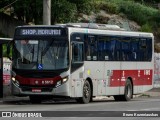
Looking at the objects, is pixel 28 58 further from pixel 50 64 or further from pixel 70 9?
pixel 70 9

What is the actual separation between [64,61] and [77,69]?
2.75ft

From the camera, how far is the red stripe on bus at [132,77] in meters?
29.4

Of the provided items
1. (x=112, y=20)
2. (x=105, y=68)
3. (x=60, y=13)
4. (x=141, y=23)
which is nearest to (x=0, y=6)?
(x=60, y=13)

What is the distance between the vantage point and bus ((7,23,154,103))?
84.3 ft

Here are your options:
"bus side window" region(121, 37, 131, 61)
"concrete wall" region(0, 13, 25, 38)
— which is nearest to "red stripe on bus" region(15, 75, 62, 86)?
"bus side window" region(121, 37, 131, 61)

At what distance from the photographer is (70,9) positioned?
4475 cm

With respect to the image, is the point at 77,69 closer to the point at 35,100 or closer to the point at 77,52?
the point at 77,52

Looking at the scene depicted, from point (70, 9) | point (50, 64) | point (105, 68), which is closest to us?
point (50, 64)

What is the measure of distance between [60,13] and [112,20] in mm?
9390

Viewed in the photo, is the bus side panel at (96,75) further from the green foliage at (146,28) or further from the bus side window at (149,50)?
the green foliage at (146,28)

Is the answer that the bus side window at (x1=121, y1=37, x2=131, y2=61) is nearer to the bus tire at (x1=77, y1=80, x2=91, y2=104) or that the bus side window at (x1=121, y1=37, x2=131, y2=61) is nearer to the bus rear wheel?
the bus rear wheel

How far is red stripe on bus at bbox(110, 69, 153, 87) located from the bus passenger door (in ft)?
9.81

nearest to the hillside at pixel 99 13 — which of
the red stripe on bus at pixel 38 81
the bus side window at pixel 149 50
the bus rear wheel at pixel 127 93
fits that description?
the bus side window at pixel 149 50

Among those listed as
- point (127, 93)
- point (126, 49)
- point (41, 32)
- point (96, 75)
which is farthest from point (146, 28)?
point (41, 32)
